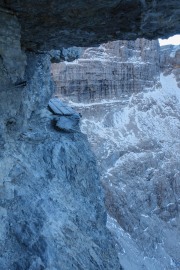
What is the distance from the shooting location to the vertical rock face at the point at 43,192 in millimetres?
4219

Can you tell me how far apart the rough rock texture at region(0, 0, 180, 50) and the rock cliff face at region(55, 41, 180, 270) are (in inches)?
929

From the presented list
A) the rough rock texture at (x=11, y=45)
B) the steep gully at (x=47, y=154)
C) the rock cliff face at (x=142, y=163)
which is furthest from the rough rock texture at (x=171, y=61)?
the rough rock texture at (x=11, y=45)

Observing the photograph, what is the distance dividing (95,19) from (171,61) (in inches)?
1985

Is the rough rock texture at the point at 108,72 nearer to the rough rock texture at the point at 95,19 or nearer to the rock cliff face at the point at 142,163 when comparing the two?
the rock cliff face at the point at 142,163

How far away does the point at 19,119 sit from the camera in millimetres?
5016

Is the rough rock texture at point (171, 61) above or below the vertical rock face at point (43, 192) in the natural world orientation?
above

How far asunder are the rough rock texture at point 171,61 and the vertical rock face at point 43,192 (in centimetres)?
4709

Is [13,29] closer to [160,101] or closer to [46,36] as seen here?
[46,36]

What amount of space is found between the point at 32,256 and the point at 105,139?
34580 millimetres

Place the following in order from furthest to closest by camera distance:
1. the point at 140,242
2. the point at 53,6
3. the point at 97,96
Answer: the point at 97,96
the point at 140,242
the point at 53,6

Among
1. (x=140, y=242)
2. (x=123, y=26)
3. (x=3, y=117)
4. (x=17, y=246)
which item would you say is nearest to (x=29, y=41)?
(x=3, y=117)

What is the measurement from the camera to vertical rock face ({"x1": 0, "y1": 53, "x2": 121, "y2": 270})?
422 cm

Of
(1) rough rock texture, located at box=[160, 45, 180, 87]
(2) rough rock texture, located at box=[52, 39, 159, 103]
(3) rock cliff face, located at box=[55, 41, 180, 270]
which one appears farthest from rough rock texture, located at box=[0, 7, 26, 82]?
(1) rough rock texture, located at box=[160, 45, 180, 87]

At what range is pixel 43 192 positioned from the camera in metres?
5.07
